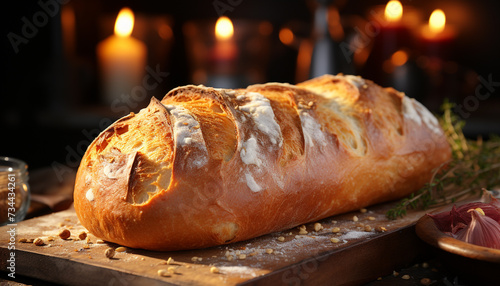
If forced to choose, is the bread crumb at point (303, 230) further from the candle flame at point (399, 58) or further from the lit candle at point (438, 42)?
the lit candle at point (438, 42)

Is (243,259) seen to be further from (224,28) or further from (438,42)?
(438,42)

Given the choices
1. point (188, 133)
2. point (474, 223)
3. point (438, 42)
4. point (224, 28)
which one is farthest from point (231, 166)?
point (438, 42)

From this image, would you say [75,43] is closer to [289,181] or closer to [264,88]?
[264,88]

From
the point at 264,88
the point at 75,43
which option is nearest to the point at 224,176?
the point at 264,88

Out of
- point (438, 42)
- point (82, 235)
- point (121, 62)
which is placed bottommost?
point (82, 235)

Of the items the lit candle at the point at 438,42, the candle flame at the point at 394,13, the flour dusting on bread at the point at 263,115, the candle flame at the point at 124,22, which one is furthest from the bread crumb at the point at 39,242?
the lit candle at the point at 438,42

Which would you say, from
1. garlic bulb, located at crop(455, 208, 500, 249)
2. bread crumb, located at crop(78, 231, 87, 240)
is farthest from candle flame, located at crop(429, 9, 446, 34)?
bread crumb, located at crop(78, 231, 87, 240)

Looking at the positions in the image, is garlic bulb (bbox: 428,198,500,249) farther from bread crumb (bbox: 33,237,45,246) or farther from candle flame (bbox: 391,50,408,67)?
candle flame (bbox: 391,50,408,67)
